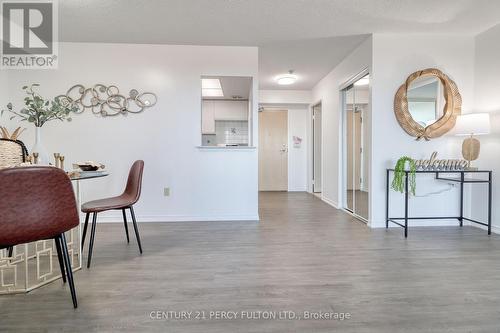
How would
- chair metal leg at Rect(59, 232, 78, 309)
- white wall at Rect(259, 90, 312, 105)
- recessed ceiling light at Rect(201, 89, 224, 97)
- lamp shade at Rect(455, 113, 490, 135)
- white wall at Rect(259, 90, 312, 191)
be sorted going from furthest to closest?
white wall at Rect(259, 90, 312, 191) → white wall at Rect(259, 90, 312, 105) → recessed ceiling light at Rect(201, 89, 224, 97) → lamp shade at Rect(455, 113, 490, 135) → chair metal leg at Rect(59, 232, 78, 309)

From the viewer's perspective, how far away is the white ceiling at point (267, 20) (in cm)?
279

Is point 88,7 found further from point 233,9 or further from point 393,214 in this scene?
point 393,214

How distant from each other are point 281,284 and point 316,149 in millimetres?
4884

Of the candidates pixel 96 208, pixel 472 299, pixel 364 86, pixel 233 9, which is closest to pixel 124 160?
pixel 96 208

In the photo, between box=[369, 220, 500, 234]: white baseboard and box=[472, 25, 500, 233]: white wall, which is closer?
box=[472, 25, 500, 233]: white wall

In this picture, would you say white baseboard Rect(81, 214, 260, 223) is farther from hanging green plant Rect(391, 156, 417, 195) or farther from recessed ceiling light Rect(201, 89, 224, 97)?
recessed ceiling light Rect(201, 89, 224, 97)

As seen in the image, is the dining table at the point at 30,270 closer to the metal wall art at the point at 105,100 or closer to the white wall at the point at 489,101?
the metal wall art at the point at 105,100

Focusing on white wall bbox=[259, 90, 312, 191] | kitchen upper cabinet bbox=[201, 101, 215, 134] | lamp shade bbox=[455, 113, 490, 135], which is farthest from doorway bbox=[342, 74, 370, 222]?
Answer: kitchen upper cabinet bbox=[201, 101, 215, 134]

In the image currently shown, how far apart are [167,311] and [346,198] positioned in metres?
3.67

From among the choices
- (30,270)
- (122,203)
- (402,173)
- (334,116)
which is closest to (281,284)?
(122,203)

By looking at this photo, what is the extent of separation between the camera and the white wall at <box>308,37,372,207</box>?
157 inches

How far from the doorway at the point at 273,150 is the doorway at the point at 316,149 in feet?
2.35

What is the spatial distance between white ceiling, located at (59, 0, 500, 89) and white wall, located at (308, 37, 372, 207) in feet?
0.93

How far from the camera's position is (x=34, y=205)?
1520 millimetres
